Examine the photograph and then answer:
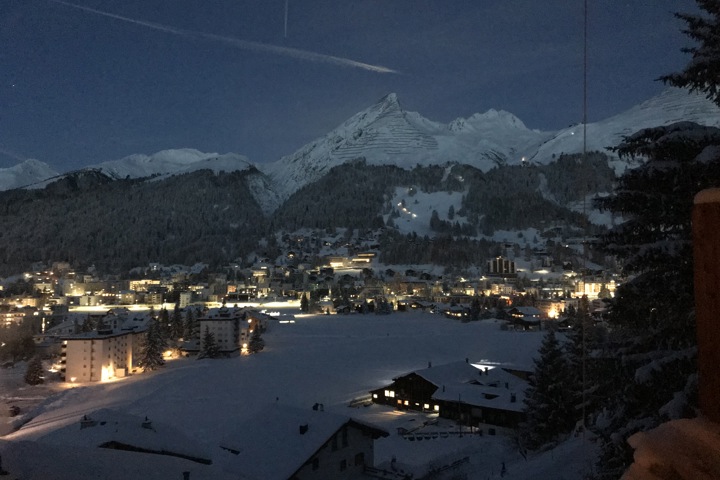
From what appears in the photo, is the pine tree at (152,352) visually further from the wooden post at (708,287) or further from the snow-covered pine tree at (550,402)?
the wooden post at (708,287)

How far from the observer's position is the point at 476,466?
14867mm

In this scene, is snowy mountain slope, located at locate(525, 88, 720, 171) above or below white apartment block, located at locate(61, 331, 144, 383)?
above

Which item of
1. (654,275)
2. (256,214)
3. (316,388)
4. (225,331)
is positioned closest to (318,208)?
(256,214)

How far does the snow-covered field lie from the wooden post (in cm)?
741

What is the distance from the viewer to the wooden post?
51.2 inches

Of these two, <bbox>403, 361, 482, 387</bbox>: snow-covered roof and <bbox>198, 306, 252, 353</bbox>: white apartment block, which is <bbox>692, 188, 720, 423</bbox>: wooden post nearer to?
<bbox>403, 361, 482, 387</bbox>: snow-covered roof

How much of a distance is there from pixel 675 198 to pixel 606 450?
2454mm

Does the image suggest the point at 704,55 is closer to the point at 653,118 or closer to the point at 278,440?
the point at 278,440

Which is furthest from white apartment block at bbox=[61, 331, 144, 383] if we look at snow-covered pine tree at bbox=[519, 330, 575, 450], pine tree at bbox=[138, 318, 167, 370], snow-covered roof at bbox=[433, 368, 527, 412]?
snow-covered pine tree at bbox=[519, 330, 575, 450]

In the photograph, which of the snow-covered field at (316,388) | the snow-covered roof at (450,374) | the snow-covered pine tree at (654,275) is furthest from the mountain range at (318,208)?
the snow-covered pine tree at (654,275)

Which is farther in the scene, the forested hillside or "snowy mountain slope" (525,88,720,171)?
"snowy mountain slope" (525,88,720,171)

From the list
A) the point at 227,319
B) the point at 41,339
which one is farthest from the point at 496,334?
the point at 41,339

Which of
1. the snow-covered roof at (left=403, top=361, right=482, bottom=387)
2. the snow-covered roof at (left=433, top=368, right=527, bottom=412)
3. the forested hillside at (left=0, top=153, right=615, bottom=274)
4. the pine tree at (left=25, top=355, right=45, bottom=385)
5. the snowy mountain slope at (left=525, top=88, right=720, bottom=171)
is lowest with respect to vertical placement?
the pine tree at (left=25, top=355, right=45, bottom=385)

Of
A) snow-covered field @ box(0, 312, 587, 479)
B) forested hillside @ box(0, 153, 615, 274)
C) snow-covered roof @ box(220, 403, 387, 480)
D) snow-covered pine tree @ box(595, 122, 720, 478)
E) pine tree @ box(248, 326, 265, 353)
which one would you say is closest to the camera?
snow-covered pine tree @ box(595, 122, 720, 478)
